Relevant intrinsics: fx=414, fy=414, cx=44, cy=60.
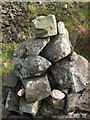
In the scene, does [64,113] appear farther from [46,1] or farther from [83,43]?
[46,1]

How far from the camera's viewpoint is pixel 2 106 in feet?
28.1

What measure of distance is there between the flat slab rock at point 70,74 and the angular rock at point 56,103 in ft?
1.05

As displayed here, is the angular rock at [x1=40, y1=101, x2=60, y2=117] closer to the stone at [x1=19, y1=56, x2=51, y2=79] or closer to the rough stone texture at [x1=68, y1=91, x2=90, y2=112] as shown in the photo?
the rough stone texture at [x1=68, y1=91, x2=90, y2=112]

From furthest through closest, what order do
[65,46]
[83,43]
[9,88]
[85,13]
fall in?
[85,13], [83,43], [9,88], [65,46]

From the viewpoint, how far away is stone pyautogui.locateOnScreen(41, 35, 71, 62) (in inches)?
303

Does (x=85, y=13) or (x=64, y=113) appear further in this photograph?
(x=85, y=13)

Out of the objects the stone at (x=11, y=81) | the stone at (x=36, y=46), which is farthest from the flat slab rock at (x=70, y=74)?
the stone at (x=11, y=81)

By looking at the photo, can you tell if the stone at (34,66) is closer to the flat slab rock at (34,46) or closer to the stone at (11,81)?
the flat slab rock at (34,46)

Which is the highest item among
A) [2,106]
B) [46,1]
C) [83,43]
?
[46,1]

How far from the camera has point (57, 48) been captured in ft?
25.3

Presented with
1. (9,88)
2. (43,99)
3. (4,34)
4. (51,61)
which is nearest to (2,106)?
(9,88)

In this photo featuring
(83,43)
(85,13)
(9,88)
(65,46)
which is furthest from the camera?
(85,13)

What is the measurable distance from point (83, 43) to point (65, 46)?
2215 millimetres

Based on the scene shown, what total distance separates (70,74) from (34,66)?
0.71 meters
